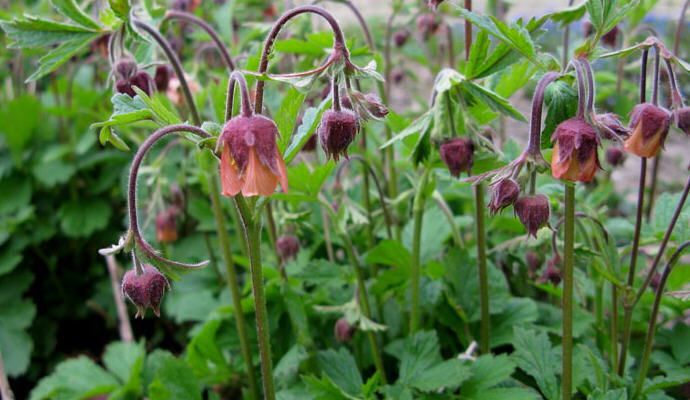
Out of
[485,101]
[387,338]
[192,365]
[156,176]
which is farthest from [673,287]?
[156,176]

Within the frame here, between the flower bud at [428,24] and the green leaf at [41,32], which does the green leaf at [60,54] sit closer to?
the green leaf at [41,32]

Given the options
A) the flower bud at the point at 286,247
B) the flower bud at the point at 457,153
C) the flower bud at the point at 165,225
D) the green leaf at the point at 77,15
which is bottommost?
the flower bud at the point at 165,225

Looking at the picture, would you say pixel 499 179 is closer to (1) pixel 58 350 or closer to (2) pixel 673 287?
(2) pixel 673 287

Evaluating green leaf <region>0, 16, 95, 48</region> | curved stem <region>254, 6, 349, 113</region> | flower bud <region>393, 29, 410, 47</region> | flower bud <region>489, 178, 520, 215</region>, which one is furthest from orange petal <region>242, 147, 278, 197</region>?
flower bud <region>393, 29, 410, 47</region>

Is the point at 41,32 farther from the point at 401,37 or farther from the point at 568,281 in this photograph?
the point at 401,37

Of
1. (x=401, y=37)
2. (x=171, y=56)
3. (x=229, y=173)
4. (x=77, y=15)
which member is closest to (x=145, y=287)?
(x=229, y=173)

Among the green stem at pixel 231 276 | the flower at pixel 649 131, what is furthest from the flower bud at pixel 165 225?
the flower at pixel 649 131
